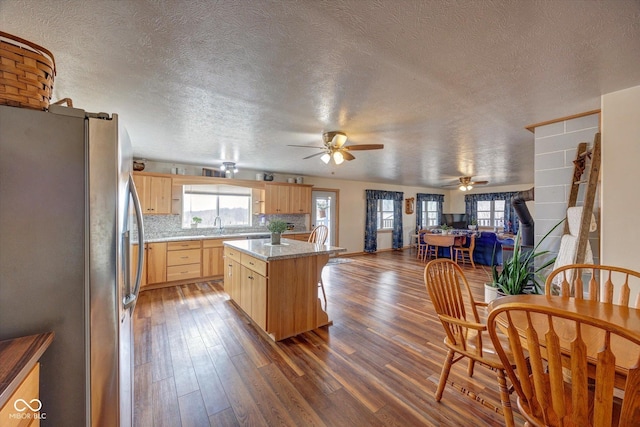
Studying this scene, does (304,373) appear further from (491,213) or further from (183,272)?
(491,213)

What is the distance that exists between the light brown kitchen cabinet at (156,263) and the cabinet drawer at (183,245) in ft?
0.28

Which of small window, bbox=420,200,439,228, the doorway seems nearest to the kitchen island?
the doorway

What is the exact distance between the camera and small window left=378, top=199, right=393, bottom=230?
26.7 feet

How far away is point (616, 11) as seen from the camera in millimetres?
1111

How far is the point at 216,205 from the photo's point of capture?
17.5 feet

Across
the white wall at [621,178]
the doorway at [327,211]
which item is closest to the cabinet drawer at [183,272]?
the doorway at [327,211]

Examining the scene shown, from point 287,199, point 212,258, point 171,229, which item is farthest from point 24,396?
point 287,199

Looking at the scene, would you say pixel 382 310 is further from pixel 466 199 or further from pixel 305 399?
pixel 466 199

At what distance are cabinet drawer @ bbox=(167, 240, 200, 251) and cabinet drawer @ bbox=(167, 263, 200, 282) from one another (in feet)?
1.00

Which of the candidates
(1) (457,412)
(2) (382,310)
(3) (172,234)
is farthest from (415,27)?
(3) (172,234)

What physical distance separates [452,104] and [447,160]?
2546 mm

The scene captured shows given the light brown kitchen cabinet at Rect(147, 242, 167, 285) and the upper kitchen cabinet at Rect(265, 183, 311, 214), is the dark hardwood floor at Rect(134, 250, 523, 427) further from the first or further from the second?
the upper kitchen cabinet at Rect(265, 183, 311, 214)

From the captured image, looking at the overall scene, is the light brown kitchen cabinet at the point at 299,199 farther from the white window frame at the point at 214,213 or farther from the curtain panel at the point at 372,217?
the curtain panel at the point at 372,217

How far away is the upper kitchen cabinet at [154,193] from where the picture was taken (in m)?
4.21
